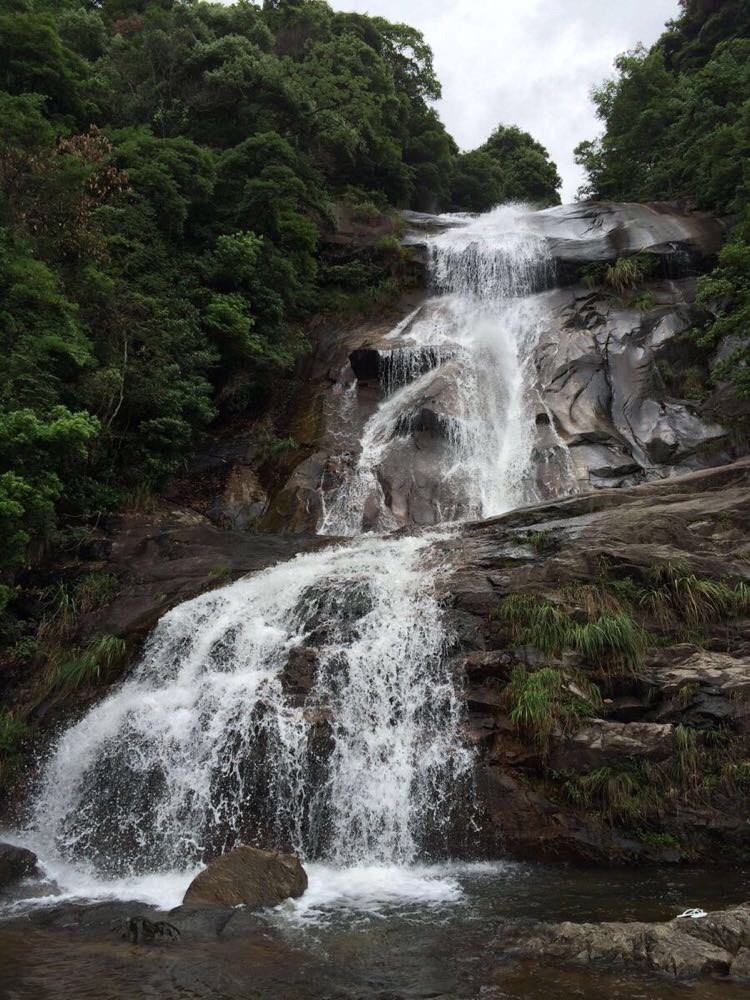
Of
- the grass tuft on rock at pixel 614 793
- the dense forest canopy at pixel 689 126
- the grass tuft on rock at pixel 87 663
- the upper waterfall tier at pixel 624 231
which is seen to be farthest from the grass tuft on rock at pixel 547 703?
the upper waterfall tier at pixel 624 231

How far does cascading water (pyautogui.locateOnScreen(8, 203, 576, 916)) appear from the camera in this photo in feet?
25.4

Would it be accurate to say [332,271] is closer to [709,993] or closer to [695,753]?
[695,753]

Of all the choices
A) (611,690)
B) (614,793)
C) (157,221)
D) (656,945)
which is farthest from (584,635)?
(157,221)

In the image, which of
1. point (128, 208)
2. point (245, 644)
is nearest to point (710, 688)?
point (245, 644)

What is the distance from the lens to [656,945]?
4711 millimetres

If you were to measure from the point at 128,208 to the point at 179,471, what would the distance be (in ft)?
22.2

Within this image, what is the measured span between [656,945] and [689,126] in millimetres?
27675

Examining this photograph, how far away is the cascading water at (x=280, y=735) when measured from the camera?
7750mm

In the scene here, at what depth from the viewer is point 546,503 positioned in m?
11.4

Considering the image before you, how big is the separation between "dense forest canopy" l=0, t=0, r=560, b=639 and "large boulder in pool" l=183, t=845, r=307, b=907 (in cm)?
529

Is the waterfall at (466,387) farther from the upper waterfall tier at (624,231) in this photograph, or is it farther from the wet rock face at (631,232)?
the wet rock face at (631,232)

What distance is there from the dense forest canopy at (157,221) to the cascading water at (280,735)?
9.09ft

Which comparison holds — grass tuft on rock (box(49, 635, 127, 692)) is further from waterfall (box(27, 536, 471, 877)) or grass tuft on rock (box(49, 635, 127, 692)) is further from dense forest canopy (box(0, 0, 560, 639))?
dense forest canopy (box(0, 0, 560, 639))

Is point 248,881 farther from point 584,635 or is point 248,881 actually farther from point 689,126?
point 689,126
